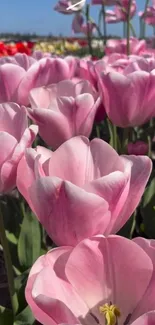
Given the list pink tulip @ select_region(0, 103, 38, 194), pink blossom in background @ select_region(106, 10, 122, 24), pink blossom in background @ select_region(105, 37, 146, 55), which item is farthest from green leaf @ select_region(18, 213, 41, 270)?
pink blossom in background @ select_region(106, 10, 122, 24)

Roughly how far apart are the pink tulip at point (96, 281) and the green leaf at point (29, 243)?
0.48 metres

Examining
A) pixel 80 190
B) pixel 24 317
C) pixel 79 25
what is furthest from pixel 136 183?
pixel 79 25

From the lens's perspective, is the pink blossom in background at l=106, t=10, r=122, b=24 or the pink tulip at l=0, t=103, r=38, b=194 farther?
the pink blossom in background at l=106, t=10, r=122, b=24

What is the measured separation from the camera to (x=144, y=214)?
4.51 feet

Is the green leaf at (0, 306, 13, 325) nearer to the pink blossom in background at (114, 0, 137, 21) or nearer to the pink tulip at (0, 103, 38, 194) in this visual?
the pink tulip at (0, 103, 38, 194)

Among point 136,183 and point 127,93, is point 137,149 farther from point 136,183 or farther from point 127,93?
point 136,183

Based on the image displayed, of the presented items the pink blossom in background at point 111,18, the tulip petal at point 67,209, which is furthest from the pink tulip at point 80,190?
the pink blossom in background at point 111,18

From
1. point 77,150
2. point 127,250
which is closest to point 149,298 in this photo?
point 127,250

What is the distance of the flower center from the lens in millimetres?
595

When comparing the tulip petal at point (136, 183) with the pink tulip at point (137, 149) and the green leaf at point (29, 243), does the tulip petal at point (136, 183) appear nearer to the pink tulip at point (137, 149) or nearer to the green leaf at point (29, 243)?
the green leaf at point (29, 243)

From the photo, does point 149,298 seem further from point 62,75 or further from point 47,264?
point 62,75

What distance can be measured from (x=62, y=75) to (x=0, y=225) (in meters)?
0.69

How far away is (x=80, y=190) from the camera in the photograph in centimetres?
60

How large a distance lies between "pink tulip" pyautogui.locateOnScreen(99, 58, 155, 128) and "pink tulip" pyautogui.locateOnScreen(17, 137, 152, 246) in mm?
402
